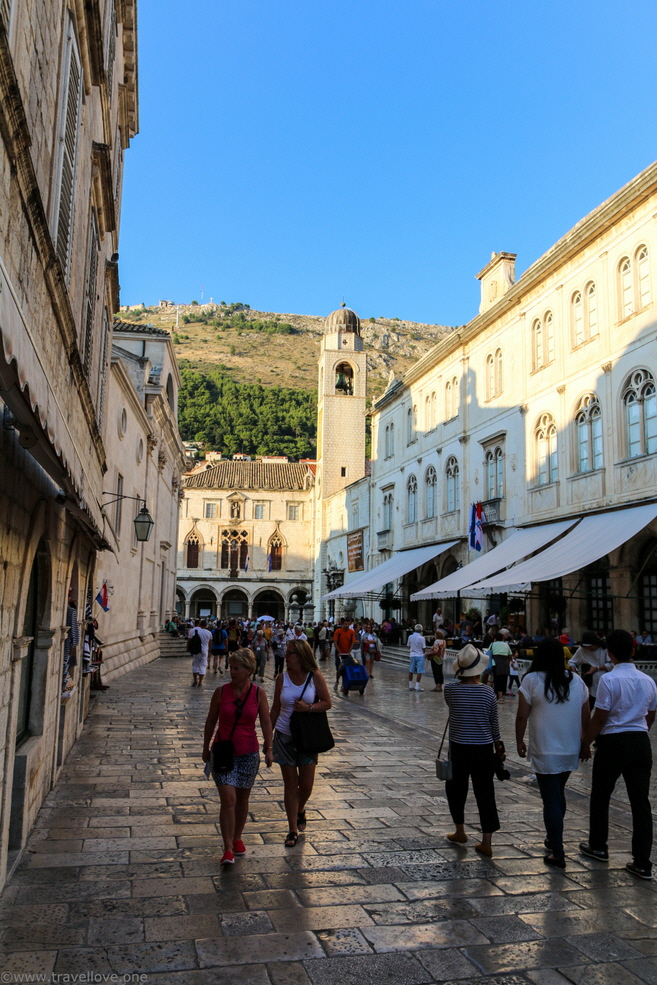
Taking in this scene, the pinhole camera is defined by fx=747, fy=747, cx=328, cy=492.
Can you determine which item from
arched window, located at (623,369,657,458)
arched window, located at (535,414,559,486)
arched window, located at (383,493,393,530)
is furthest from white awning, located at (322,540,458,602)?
arched window, located at (623,369,657,458)

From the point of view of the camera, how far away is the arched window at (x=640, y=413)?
18953mm

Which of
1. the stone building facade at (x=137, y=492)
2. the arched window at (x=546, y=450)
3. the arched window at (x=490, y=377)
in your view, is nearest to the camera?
the stone building facade at (x=137, y=492)

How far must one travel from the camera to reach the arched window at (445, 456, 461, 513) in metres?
30.6

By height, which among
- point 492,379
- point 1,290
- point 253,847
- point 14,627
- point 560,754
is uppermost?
point 492,379

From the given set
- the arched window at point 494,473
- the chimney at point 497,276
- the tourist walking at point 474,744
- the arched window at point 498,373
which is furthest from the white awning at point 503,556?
the tourist walking at point 474,744

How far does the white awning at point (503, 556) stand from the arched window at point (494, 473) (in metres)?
2.42

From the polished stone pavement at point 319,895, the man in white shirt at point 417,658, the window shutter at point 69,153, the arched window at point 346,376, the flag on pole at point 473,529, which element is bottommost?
the polished stone pavement at point 319,895

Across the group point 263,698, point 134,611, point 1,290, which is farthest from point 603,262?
point 1,290

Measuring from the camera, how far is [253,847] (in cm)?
584

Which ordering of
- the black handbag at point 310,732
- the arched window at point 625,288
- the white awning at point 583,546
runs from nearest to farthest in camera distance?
1. the black handbag at point 310,732
2. the white awning at point 583,546
3. the arched window at point 625,288

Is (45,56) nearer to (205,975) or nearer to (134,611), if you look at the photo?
(205,975)

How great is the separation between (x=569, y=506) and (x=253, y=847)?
1831cm

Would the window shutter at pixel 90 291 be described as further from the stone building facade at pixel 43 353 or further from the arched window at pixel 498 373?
the arched window at pixel 498 373

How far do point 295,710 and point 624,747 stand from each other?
2.50 meters
